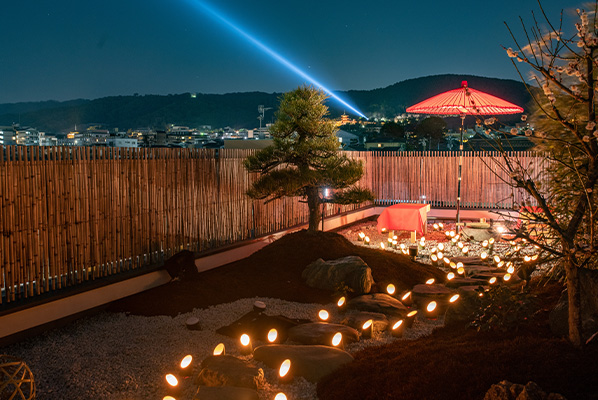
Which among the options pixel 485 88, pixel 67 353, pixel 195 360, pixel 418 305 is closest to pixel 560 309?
pixel 418 305

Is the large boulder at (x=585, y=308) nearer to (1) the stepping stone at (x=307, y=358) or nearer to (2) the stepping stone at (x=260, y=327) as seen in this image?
(1) the stepping stone at (x=307, y=358)

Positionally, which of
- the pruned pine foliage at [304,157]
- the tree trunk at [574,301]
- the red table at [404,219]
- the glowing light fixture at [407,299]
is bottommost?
the glowing light fixture at [407,299]

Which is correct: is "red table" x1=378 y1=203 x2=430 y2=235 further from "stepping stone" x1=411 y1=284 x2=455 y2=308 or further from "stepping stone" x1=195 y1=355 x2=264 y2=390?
"stepping stone" x1=195 y1=355 x2=264 y2=390

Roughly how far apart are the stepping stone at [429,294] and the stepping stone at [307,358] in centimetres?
173

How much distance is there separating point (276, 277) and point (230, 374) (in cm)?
264

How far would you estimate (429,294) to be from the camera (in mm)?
4891

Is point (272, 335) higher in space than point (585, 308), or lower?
lower

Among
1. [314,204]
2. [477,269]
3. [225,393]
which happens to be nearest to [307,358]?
[225,393]

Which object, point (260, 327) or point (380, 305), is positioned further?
point (380, 305)

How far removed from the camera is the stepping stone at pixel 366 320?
13.4 feet

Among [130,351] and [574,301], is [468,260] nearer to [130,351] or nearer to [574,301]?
[574,301]

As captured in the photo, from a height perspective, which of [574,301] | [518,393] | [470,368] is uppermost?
[574,301]

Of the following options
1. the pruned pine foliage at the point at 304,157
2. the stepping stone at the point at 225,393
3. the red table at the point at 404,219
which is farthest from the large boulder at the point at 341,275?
the red table at the point at 404,219

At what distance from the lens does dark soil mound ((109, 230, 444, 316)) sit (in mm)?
4750
